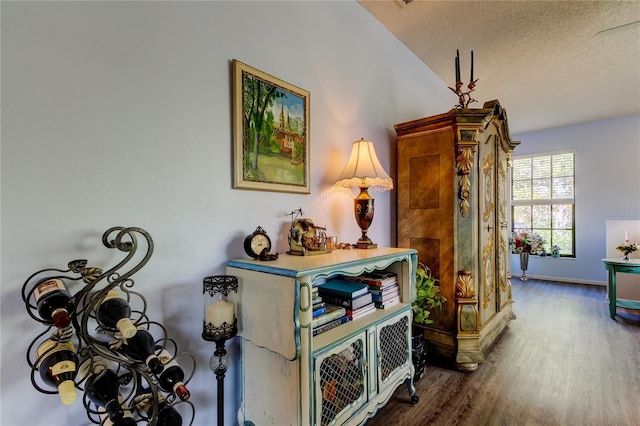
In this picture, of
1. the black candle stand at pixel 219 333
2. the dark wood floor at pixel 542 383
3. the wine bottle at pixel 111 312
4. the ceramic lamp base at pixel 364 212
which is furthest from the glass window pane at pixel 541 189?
the wine bottle at pixel 111 312

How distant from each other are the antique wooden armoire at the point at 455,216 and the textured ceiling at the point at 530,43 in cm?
75

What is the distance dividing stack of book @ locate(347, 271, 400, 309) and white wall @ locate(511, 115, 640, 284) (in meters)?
5.33

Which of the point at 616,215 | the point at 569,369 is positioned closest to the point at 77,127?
the point at 569,369

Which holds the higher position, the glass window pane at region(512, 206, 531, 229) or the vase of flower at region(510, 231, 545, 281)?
the glass window pane at region(512, 206, 531, 229)

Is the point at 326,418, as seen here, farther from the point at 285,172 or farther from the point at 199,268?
the point at 285,172

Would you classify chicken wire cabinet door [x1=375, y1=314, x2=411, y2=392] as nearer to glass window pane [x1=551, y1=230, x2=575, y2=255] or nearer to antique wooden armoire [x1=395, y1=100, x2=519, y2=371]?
antique wooden armoire [x1=395, y1=100, x2=519, y2=371]

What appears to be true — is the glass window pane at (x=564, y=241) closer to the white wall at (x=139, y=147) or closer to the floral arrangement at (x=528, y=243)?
the floral arrangement at (x=528, y=243)

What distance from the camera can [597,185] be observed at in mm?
5094

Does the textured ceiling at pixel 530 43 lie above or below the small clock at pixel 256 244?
above

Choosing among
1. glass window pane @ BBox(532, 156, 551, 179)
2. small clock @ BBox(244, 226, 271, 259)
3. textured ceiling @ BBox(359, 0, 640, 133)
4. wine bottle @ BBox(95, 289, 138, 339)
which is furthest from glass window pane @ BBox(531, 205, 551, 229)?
wine bottle @ BBox(95, 289, 138, 339)

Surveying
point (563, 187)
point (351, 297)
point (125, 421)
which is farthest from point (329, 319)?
point (563, 187)

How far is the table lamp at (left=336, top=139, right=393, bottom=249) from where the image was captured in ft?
6.09

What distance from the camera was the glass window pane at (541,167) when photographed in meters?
5.58

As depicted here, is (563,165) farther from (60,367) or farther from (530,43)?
(60,367)
